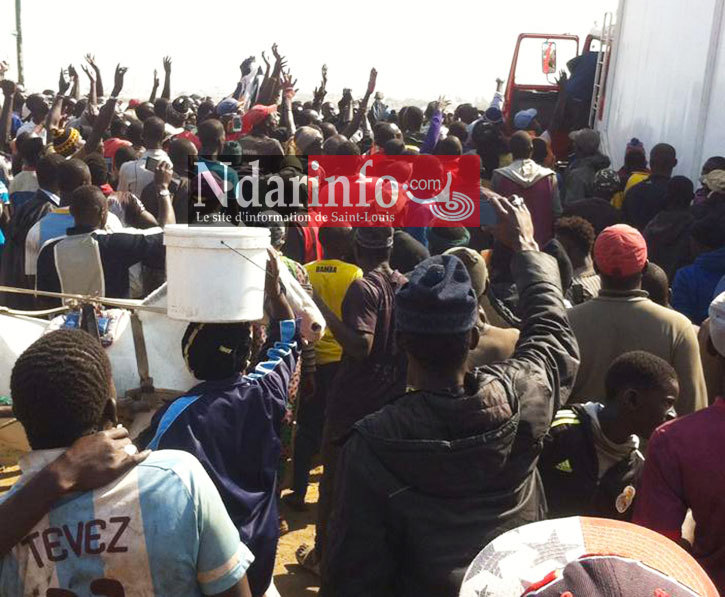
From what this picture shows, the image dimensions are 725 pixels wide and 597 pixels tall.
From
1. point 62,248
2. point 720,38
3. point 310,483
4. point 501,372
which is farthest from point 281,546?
point 720,38

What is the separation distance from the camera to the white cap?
2703mm

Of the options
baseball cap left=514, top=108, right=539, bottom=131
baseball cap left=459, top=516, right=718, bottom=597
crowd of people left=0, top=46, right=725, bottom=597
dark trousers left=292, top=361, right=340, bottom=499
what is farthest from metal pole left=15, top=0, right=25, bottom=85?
baseball cap left=459, top=516, right=718, bottom=597

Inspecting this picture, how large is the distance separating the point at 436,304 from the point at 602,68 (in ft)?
43.8

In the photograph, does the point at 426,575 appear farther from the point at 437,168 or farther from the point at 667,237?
the point at 437,168

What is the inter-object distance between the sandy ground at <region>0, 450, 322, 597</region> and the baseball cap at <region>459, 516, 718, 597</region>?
3.71 meters

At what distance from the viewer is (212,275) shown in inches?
127

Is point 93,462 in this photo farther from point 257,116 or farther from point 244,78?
Answer: point 244,78

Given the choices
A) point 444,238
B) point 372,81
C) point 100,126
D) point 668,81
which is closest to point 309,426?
point 444,238

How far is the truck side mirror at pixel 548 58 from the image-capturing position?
1720 centimetres

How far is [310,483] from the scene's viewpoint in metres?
6.48

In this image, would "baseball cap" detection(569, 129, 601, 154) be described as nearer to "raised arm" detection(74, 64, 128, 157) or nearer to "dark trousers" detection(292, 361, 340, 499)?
"raised arm" detection(74, 64, 128, 157)

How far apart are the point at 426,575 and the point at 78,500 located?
0.86m

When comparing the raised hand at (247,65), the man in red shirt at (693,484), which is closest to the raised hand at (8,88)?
A: the raised hand at (247,65)

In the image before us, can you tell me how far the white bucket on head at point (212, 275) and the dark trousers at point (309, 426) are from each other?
2.33 meters
